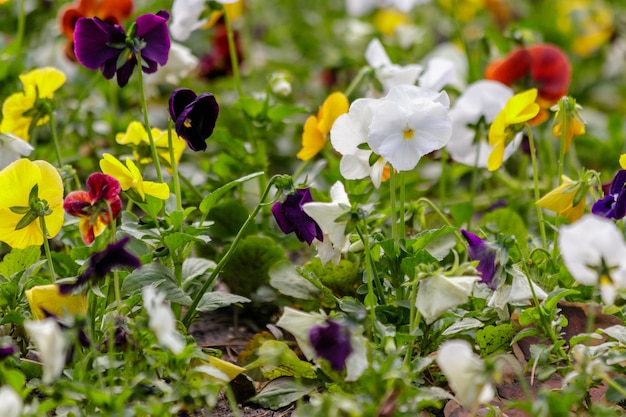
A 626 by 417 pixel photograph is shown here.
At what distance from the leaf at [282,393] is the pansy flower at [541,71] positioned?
1.02 meters

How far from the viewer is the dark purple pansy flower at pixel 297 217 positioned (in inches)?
52.9

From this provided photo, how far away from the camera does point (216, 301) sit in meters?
1.42

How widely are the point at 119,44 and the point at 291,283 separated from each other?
1.56ft

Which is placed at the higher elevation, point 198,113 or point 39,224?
point 198,113

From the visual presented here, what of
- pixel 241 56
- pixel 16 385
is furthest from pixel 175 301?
pixel 241 56

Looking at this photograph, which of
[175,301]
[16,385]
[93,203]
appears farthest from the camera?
[175,301]

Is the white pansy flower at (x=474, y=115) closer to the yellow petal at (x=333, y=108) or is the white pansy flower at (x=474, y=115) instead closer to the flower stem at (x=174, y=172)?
the yellow petal at (x=333, y=108)

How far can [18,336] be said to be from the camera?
4.65ft

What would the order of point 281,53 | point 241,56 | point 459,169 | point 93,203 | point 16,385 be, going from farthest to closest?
point 281,53 < point 241,56 < point 459,169 < point 93,203 < point 16,385

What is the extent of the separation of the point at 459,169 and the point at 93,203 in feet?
4.05

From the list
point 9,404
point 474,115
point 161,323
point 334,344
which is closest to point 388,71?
point 474,115

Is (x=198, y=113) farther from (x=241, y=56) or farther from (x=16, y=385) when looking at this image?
(x=241, y=56)

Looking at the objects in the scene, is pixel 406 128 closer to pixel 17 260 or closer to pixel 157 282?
pixel 157 282

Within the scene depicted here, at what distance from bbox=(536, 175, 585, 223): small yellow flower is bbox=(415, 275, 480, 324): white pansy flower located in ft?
0.89
